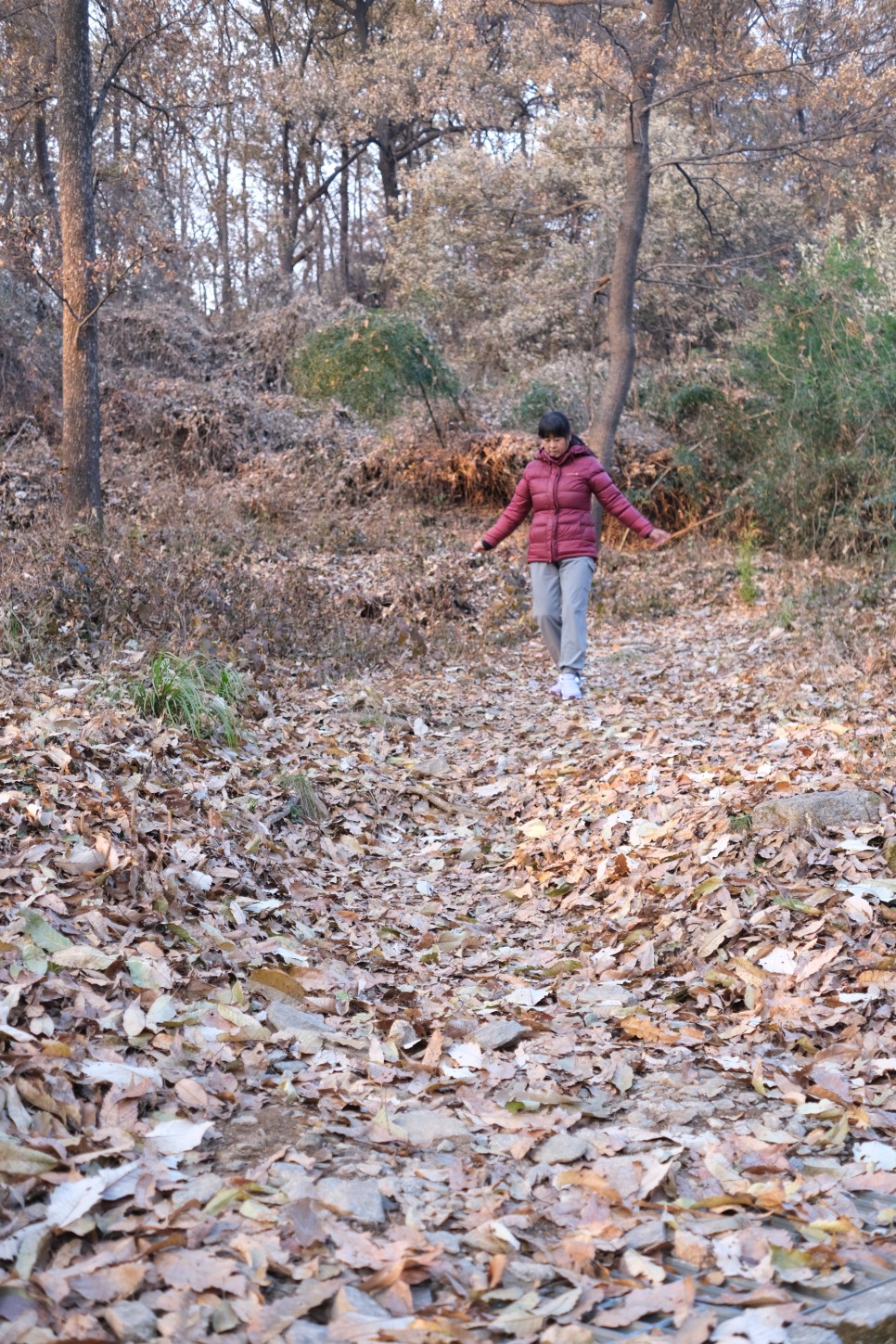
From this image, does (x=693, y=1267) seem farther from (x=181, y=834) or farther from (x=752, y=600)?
(x=752, y=600)

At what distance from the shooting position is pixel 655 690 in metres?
8.19

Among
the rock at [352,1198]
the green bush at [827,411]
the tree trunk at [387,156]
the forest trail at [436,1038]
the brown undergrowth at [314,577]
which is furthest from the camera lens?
the tree trunk at [387,156]

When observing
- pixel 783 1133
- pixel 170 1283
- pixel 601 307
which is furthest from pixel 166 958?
pixel 601 307

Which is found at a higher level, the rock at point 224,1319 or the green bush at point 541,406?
the green bush at point 541,406

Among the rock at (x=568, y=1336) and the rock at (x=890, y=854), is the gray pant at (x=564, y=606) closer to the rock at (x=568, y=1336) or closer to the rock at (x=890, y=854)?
the rock at (x=890, y=854)

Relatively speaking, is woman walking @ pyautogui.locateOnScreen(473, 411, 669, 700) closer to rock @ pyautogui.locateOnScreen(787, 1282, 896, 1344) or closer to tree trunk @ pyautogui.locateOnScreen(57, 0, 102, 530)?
tree trunk @ pyautogui.locateOnScreen(57, 0, 102, 530)

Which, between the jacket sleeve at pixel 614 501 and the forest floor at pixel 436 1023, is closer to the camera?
the forest floor at pixel 436 1023

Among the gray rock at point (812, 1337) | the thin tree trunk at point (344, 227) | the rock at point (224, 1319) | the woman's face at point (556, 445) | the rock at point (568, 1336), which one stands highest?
the thin tree trunk at point (344, 227)

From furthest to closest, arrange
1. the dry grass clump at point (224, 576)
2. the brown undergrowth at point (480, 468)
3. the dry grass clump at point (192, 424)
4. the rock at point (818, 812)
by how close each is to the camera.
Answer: the dry grass clump at point (192, 424) < the brown undergrowth at point (480, 468) < the dry grass clump at point (224, 576) < the rock at point (818, 812)

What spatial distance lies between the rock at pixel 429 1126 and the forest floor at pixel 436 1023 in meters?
0.02

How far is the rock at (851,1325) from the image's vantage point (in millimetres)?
→ 2156

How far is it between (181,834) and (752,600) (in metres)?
7.20

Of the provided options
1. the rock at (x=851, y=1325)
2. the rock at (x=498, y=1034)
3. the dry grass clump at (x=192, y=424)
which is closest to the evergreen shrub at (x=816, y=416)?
the dry grass clump at (x=192, y=424)

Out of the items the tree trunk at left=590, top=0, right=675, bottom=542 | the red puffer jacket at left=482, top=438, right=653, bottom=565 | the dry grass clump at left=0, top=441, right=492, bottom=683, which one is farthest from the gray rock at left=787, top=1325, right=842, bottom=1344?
→ the tree trunk at left=590, top=0, right=675, bottom=542
